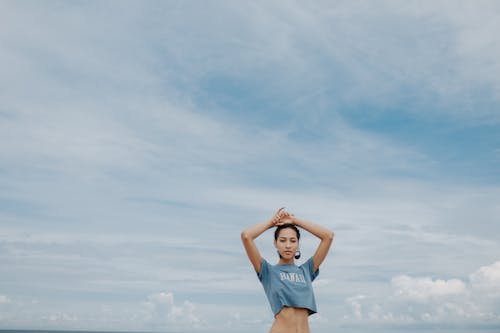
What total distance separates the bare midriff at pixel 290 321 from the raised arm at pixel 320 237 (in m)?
0.85

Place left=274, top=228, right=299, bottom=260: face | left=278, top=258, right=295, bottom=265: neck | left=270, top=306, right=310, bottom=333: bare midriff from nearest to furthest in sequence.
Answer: left=270, top=306, right=310, bottom=333: bare midriff < left=274, top=228, right=299, bottom=260: face < left=278, top=258, right=295, bottom=265: neck

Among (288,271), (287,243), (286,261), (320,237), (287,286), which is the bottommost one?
(287,286)

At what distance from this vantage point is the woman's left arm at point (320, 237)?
8539 mm

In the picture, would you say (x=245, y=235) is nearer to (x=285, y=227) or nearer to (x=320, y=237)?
(x=285, y=227)

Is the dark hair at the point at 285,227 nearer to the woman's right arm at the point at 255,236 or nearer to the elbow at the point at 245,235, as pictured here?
the woman's right arm at the point at 255,236

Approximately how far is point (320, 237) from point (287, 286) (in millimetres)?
957

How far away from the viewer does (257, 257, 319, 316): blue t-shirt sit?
8.05 metres

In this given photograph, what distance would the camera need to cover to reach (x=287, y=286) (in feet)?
26.6

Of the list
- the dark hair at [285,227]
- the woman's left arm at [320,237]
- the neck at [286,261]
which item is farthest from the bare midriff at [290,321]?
the dark hair at [285,227]

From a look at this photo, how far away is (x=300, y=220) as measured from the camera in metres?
8.46

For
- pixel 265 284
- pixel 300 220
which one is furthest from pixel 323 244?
pixel 265 284

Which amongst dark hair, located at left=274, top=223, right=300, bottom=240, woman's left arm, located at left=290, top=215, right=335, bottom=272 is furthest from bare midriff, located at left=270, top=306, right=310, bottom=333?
dark hair, located at left=274, top=223, right=300, bottom=240

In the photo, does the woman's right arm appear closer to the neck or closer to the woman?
the woman

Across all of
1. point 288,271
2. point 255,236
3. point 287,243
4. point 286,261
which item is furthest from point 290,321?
point 255,236
